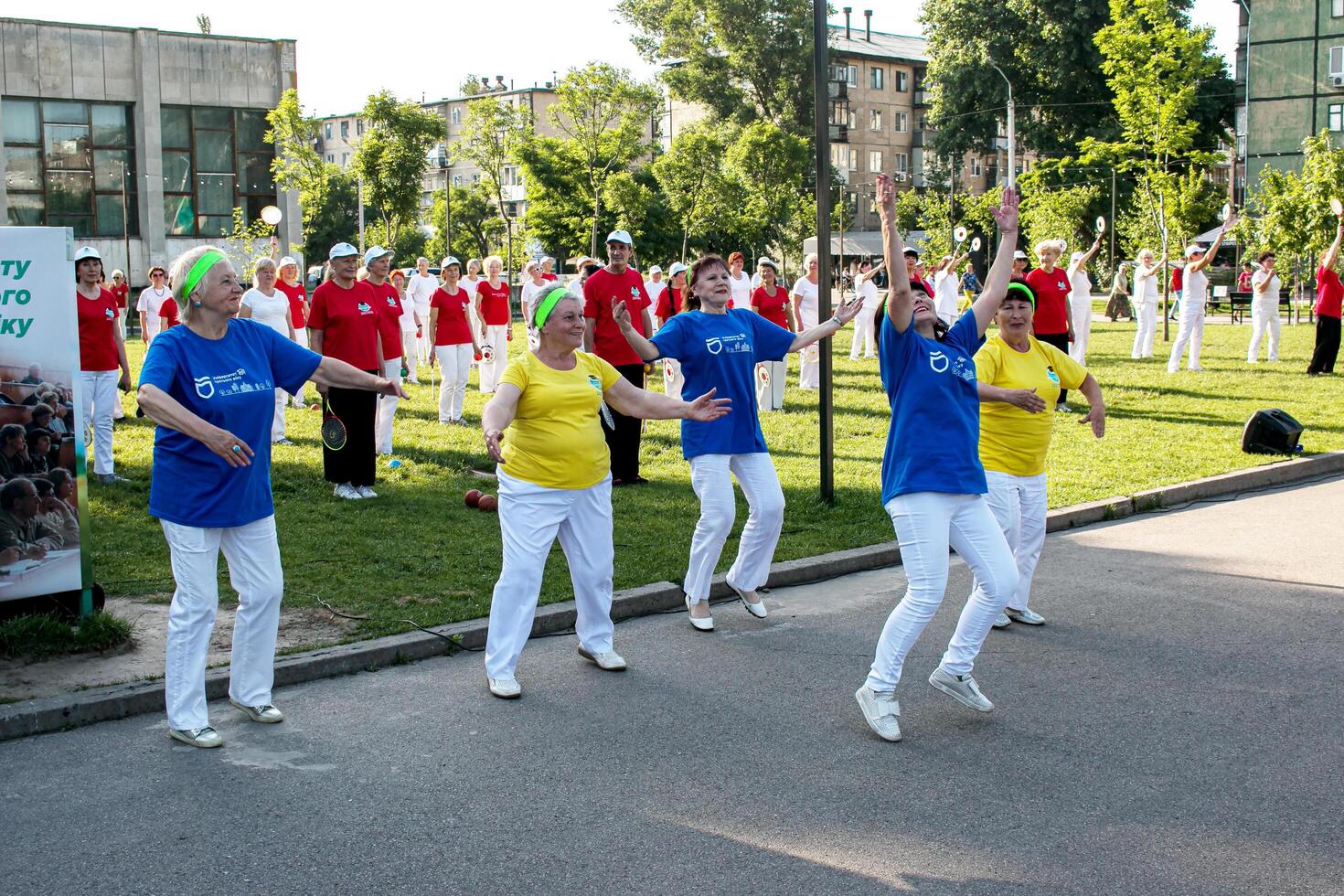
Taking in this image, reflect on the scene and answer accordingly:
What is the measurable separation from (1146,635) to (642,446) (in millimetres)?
7676

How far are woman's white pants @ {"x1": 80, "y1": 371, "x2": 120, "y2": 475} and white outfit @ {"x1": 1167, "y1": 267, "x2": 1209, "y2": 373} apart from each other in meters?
15.8

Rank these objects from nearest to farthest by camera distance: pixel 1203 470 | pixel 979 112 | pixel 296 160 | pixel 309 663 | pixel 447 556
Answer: pixel 309 663 → pixel 447 556 → pixel 1203 470 → pixel 296 160 → pixel 979 112

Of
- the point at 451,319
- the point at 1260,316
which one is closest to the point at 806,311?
the point at 451,319

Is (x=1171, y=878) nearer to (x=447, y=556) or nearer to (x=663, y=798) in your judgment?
(x=663, y=798)

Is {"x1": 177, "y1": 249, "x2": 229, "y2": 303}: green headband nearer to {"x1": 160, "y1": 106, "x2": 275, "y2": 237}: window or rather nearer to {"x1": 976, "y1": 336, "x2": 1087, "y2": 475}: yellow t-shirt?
{"x1": 976, "y1": 336, "x2": 1087, "y2": 475}: yellow t-shirt

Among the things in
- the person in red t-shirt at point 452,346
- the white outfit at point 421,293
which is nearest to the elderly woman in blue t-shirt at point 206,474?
the person in red t-shirt at point 452,346

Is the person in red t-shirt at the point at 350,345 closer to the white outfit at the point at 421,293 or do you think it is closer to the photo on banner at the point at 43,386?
the photo on banner at the point at 43,386

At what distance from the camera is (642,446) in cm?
1433

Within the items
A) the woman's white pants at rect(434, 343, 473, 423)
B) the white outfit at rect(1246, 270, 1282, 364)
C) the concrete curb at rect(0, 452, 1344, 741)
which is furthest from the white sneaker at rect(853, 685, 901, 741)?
the white outfit at rect(1246, 270, 1282, 364)

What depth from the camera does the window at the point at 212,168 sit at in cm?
4672

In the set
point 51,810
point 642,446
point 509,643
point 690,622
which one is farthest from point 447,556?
point 642,446

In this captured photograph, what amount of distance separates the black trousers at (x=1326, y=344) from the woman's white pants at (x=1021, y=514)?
15717 millimetres

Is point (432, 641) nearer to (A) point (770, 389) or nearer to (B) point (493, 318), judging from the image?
(A) point (770, 389)

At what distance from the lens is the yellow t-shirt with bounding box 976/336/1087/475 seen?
7.18 m
